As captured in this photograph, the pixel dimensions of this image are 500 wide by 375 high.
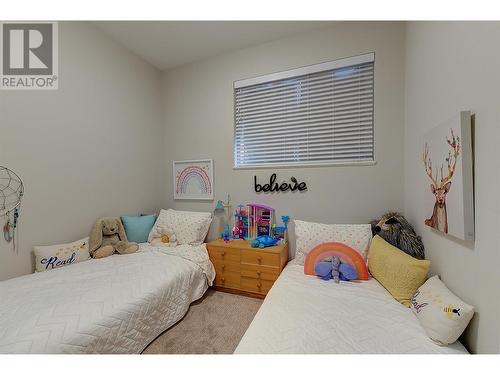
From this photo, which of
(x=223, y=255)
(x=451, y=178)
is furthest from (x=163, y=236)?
(x=451, y=178)

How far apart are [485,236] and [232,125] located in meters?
2.23

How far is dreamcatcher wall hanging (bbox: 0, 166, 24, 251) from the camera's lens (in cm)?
149

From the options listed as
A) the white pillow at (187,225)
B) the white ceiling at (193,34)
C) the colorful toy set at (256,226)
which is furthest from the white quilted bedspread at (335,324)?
the white ceiling at (193,34)

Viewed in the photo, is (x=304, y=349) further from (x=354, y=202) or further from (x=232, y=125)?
(x=232, y=125)

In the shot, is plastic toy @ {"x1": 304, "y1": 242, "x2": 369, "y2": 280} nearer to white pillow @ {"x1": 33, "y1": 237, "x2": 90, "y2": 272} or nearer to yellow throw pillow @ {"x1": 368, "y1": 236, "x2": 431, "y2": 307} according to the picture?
yellow throw pillow @ {"x1": 368, "y1": 236, "x2": 431, "y2": 307}

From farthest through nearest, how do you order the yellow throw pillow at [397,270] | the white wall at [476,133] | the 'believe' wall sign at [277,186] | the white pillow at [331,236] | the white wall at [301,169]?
the 'believe' wall sign at [277,186] → the white wall at [301,169] → the white pillow at [331,236] → the yellow throw pillow at [397,270] → the white wall at [476,133]

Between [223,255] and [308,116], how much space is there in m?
1.74

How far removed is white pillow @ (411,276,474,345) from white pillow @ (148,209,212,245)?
192cm

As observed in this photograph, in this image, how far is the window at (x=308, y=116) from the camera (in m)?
1.97

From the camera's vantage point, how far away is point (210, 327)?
1607 mm

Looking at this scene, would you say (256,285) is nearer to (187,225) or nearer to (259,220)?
(259,220)

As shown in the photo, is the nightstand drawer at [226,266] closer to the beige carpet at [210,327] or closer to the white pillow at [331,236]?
the beige carpet at [210,327]

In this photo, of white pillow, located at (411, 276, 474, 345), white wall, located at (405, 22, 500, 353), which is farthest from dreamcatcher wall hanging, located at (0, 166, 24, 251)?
white wall, located at (405, 22, 500, 353)

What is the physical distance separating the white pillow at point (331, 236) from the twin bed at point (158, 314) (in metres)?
0.24
